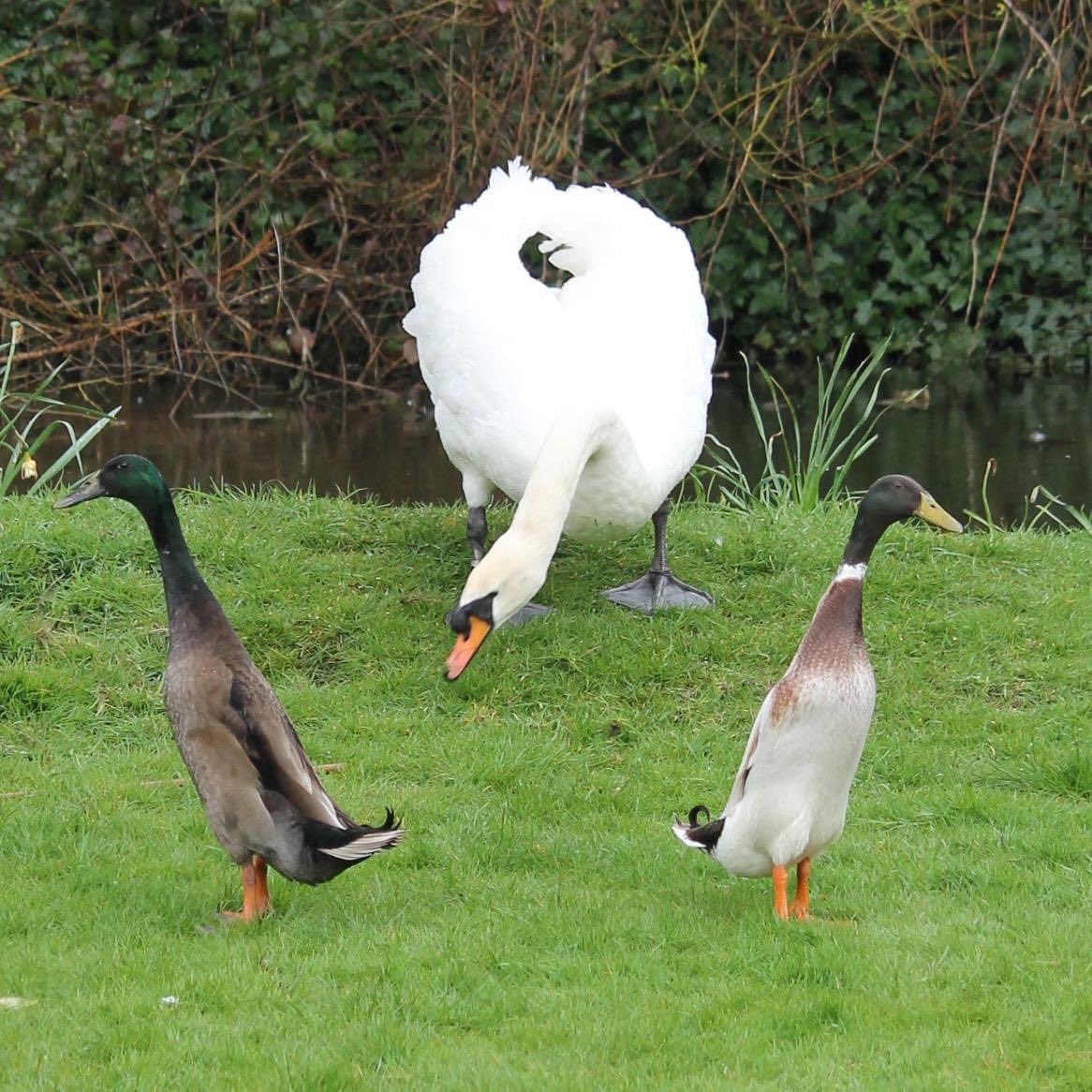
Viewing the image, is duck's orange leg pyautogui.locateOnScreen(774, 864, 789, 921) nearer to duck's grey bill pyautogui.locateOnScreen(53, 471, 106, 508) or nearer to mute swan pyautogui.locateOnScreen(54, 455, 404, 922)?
mute swan pyautogui.locateOnScreen(54, 455, 404, 922)

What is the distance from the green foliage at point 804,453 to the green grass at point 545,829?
0.36 m

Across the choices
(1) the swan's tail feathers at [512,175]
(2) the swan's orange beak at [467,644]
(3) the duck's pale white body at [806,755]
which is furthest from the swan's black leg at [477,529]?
(3) the duck's pale white body at [806,755]

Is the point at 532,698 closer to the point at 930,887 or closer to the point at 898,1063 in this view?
the point at 930,887

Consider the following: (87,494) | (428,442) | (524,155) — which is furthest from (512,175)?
(524,155)

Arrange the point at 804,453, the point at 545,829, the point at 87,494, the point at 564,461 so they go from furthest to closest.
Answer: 1. the point at 804,453
2. the point at 564,461
3. the point at 545,829
4. the point at 87,494

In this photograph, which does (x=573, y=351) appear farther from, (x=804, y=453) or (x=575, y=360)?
(x=804, y=453)

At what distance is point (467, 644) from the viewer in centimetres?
455

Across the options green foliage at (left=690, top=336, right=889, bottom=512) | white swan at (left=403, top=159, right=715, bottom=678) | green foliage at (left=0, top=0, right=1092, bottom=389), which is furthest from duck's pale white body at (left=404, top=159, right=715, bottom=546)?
green foliage at (left=0, top=0, right=1092, bottom=389)

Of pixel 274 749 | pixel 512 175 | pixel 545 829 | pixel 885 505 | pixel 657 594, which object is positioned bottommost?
pixel 545 829

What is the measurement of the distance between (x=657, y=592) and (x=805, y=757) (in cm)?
243

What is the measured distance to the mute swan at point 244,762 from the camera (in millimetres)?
3992

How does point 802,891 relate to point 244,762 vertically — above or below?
below

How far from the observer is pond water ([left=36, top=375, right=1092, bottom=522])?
374 inches

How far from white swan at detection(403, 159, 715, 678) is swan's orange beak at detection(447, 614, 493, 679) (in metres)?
0.72
